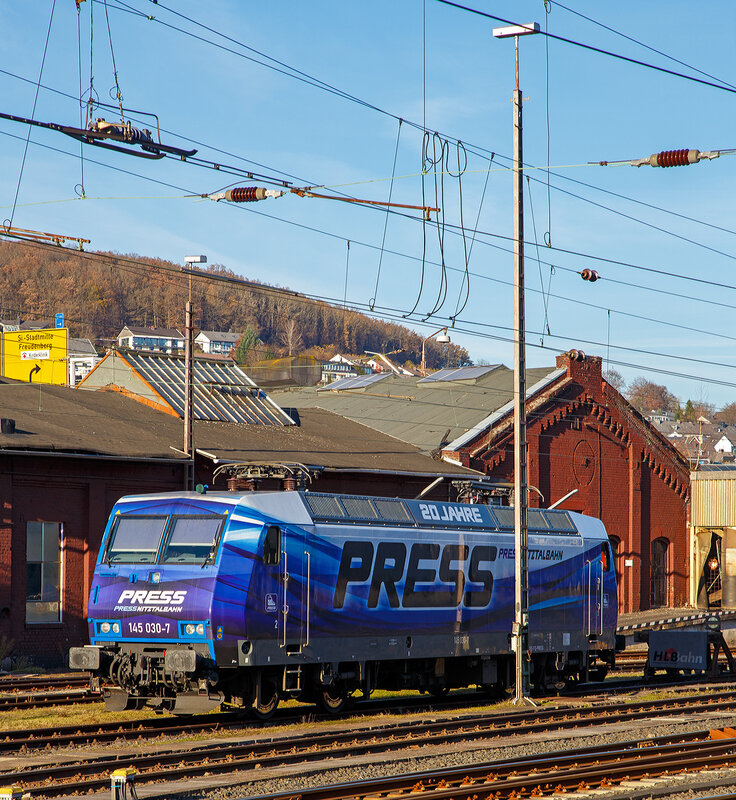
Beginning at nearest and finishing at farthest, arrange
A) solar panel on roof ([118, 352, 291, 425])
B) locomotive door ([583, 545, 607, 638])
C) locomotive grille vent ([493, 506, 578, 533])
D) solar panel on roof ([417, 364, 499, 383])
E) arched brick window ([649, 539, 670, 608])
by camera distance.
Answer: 1. locomotive grille vent ([493, 506, 578, 533])
2. locomotive door ([583, 545, 607, 638])
3. solar panel on roof ([118, 352, 291, 425])
4. arched brick window ([649, 539, 670, 608])
5. solar panel on roof ([417, 364, 499, 383])

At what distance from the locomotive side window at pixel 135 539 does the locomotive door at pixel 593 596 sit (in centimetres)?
1072

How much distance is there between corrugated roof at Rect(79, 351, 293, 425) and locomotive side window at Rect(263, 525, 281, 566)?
19.4 meters

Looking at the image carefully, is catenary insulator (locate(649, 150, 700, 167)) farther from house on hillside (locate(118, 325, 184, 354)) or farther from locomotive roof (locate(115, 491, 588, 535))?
house on hillside (locate(118, 325, 184, 354))

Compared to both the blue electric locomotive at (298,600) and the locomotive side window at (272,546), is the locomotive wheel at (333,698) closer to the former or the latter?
the blue electric locomotive at (298,600)

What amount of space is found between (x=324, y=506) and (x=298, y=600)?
1732 mm

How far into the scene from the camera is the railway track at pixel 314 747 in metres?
13.0

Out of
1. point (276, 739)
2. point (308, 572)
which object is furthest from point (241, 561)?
point (276, 739)

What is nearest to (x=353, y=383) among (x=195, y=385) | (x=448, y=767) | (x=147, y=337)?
(x=195, y=385)

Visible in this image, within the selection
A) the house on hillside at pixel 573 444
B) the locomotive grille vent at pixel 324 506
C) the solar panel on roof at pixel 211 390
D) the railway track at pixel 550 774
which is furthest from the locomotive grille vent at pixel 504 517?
the house on hillside at pixel 573 444

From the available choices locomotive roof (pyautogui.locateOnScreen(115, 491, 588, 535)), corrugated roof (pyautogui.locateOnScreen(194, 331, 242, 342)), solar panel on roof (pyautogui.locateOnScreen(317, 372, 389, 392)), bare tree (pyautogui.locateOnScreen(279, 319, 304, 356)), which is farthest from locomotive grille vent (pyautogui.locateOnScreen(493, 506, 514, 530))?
bare tree (pyautogui.locateOnScreen(279, 319, 304, 356))

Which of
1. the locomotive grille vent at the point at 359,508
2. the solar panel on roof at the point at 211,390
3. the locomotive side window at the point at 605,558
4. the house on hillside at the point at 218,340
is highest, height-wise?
the house on hillside at the point at 218,340

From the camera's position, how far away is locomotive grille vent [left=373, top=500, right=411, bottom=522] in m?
20.5

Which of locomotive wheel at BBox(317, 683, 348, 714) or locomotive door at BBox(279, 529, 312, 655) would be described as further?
locomotive wheel at BBox(317, 683, 348, 714)

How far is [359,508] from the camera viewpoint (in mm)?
20031
